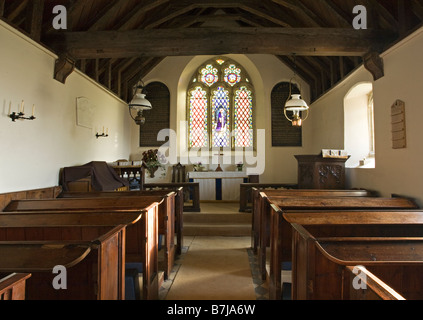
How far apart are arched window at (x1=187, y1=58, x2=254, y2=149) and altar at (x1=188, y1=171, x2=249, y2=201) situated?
4.14 feet

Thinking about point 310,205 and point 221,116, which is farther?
point 221,116

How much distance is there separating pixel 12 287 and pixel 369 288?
1.17 meters

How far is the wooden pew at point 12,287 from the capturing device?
85 cm

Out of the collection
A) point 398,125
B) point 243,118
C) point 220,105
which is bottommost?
point 398,125

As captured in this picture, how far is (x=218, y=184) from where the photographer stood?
6680 mm

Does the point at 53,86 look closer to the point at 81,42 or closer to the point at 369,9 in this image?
the point at 81,42

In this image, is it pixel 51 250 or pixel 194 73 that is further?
pixel 194 73

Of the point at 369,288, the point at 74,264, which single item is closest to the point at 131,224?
the point at 74,264

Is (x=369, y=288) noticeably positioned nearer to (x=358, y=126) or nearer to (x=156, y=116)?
(x=358, y=126)

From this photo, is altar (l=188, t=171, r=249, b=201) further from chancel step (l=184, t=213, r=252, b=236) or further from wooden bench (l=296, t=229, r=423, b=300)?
wooden bench (l=296, t=229, r=423, b=300)

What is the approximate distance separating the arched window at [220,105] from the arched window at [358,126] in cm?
300

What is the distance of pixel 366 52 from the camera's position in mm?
3916
